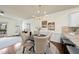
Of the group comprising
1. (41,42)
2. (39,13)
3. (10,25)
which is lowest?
(41,42)

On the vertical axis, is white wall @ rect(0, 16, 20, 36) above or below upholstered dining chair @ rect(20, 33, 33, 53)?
above

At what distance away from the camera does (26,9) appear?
4.09 ft

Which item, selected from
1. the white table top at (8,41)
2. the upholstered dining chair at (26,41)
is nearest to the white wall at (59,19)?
the upholstered dining chair at (26,41)

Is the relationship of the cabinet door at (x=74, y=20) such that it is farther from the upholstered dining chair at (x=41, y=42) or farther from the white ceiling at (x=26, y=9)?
the upholstered dining chair at (x=41, y=42)

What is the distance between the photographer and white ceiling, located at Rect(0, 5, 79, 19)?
3.94 ft

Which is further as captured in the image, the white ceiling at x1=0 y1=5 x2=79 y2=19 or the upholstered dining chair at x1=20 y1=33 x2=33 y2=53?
the upholstered dining chair at x1=20 y1=33 x2=33 y2=53

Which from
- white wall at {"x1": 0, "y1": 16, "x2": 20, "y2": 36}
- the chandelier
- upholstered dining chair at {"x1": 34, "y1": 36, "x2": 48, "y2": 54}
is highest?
the chandelier

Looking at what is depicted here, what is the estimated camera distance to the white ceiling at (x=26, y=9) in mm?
1200

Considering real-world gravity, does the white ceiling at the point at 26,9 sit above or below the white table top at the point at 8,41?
above

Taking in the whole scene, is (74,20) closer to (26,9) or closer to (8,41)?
(26,9)

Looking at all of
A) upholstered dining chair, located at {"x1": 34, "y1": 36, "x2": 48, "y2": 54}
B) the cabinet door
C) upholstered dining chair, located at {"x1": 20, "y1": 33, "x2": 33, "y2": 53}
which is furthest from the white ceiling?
upholstered dining chair, located at {"x1": 34, "y1": 36, "x2": 48, "y2": 54}

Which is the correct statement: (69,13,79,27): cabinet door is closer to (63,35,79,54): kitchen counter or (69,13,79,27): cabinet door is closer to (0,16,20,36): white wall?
(63,35,79,54): kitchen counter

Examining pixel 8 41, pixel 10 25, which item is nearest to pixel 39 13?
pixel 10 25
